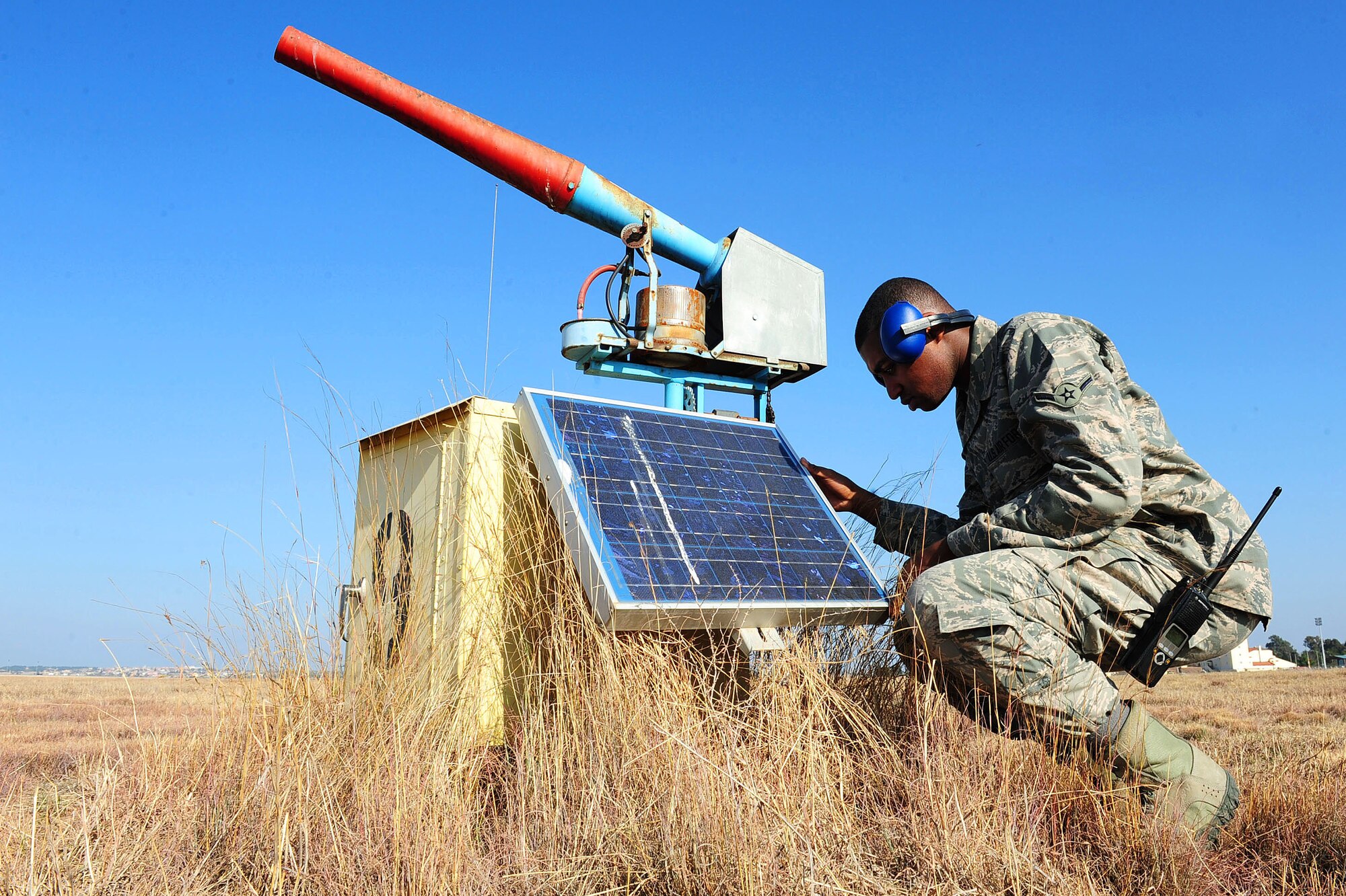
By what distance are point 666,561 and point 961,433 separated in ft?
4.87

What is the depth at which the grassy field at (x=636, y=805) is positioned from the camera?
225 centimetres

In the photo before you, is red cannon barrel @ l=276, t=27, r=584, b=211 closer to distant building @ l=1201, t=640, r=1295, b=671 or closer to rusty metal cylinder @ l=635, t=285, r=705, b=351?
rusty metal cylinder @ l=635, t=285, r=705, b=351

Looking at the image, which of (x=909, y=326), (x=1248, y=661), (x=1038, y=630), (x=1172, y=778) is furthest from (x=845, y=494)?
(x=1248, y=661)

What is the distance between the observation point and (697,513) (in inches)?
130

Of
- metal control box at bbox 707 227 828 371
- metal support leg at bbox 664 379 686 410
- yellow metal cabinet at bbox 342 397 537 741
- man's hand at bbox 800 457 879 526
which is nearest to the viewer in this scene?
yellow metal cabinet at bbox 342 397 537 741

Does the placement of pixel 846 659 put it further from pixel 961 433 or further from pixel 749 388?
pixel 749 388

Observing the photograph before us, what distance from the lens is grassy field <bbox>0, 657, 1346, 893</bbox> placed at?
2.25m

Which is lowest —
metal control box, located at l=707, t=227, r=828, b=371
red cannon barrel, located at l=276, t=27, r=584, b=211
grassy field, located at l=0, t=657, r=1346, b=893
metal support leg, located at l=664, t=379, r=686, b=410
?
grassy field, located at l=0, t=657, r=1346, b=893

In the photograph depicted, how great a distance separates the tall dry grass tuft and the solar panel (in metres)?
0.21

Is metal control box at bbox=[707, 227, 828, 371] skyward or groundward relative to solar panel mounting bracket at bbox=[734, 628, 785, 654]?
skyward

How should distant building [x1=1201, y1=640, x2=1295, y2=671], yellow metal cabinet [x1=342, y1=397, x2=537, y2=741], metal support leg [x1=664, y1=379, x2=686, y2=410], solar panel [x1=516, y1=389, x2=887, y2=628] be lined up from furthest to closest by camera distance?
distant building [x1=1201, y1=640, x2=1295, y2=671]
metal support leg [x1=664, y1=379, x2=686, y2=410]
yellow metal cabinet [x1=342, y1=397, x2=537, y2=741]
solar panel [x1=516, y1=389, x2=887, y2=628]

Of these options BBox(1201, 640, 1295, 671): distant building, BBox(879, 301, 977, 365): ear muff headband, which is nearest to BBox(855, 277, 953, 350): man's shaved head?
BBox(879, 301, 977, 365): ear muff headband

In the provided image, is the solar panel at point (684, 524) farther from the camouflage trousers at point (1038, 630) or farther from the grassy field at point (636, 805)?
the camouflage trousers at point (1038, 630)

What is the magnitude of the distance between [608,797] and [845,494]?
6.47 feet
